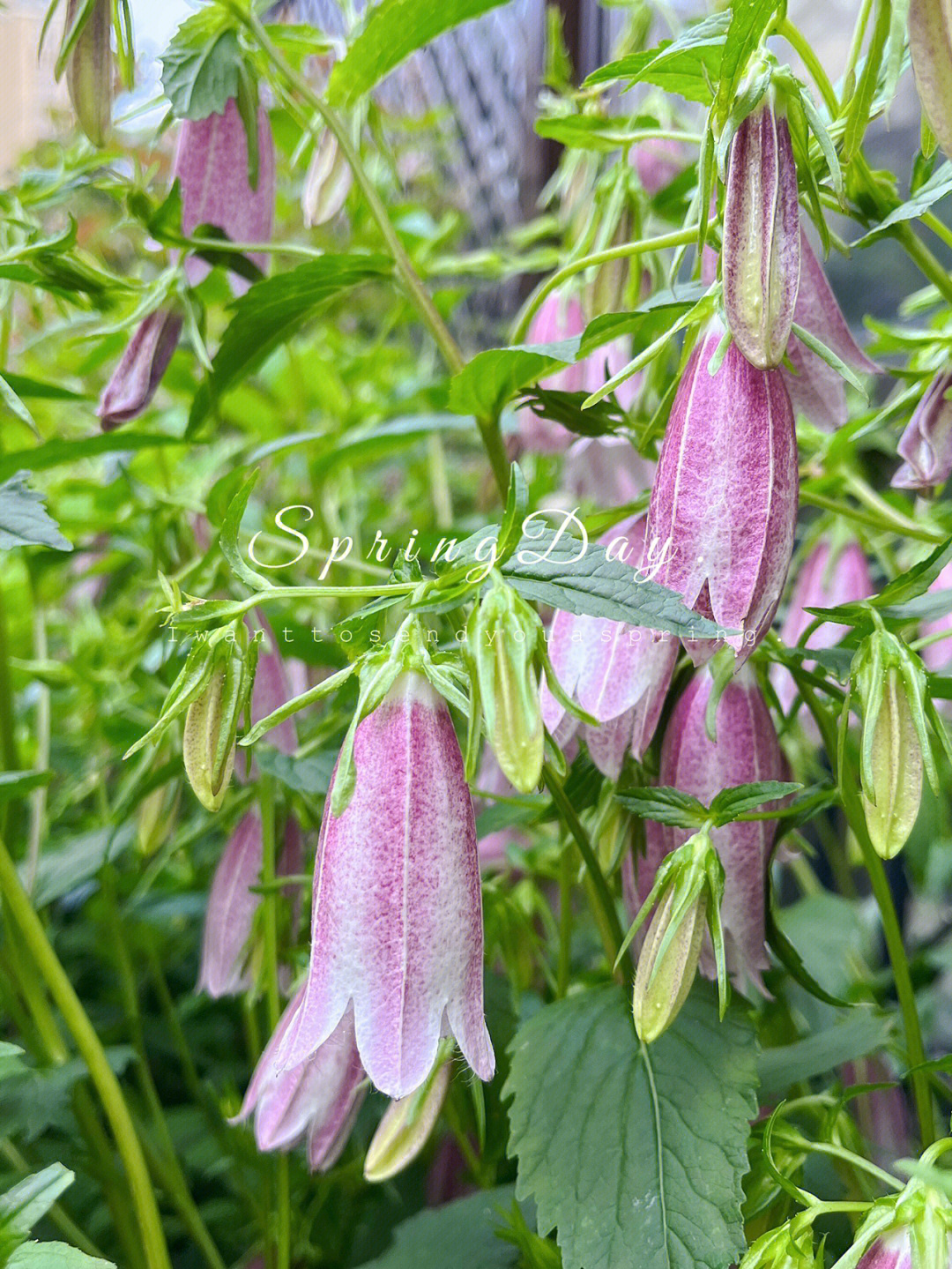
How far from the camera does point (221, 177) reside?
585mm

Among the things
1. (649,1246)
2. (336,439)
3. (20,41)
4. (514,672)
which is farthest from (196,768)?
(20,41)

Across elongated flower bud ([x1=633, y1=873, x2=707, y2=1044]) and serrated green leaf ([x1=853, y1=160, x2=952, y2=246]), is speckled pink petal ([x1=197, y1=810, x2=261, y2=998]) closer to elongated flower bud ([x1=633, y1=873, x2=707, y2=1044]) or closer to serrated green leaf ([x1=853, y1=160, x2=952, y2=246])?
elongated flower bud ([x1=633, y1=873, x2=707, y2=1044])

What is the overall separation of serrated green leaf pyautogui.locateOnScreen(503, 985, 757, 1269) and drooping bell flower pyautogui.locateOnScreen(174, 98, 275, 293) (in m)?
0.43

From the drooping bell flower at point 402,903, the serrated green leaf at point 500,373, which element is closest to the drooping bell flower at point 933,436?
the serrated green leaf at point 500,373

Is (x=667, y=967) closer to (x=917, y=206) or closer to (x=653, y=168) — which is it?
(x=917, y=206)

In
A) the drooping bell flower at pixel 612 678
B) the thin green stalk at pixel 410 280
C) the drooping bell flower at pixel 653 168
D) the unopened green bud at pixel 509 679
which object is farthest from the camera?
the drooping bell flower at pixel 653 168

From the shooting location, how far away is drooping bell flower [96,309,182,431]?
0.57 metres

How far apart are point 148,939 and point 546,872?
0.29m

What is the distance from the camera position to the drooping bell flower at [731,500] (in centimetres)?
38

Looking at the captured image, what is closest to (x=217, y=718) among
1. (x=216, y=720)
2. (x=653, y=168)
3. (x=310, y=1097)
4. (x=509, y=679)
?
(x=216, y=720)

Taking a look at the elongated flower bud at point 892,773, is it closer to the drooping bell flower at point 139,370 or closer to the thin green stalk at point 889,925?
the thin green stalk at point 889,925

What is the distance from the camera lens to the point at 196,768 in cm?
38

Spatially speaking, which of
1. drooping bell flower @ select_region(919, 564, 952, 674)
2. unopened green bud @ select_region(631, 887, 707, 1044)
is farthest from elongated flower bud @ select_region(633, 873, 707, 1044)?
drooping bell flower @ select_region(919, 564, 952, 674)

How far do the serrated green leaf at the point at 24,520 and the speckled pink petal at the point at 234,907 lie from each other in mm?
236
